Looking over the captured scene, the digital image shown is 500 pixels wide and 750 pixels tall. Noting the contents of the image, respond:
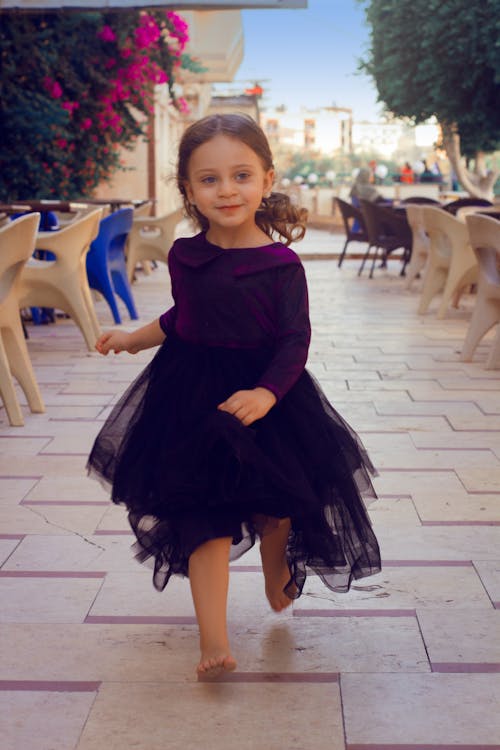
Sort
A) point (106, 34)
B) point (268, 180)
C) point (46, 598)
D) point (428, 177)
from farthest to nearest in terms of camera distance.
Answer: point (428, 177) → point (106, 34) → point (46, 598) → point (268, 180)

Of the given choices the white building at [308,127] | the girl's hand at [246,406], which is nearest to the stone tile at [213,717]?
the girl's hand at [246,406]

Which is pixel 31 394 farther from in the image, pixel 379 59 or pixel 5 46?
pixel 379 59

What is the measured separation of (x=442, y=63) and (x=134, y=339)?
8769 millimetres

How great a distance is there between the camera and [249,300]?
1978mm

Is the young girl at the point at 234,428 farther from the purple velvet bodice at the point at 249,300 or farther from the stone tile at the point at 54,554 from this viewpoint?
the stone tile at the point at 54,554

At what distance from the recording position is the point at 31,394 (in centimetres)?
427

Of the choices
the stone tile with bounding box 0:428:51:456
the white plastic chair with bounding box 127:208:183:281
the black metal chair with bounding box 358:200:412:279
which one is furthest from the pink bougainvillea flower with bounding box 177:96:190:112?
the stone tile with bounding box 0:428:51:456

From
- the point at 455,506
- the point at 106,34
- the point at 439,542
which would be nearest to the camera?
the point at 439,542

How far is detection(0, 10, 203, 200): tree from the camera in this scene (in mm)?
8852

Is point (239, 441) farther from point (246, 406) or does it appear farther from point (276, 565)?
point (276, 565)

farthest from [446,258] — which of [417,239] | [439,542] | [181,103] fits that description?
[181,103]

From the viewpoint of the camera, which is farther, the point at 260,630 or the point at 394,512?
the point at 394,512

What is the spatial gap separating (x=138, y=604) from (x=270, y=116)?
97768mm

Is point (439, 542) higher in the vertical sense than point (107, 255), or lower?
lower
